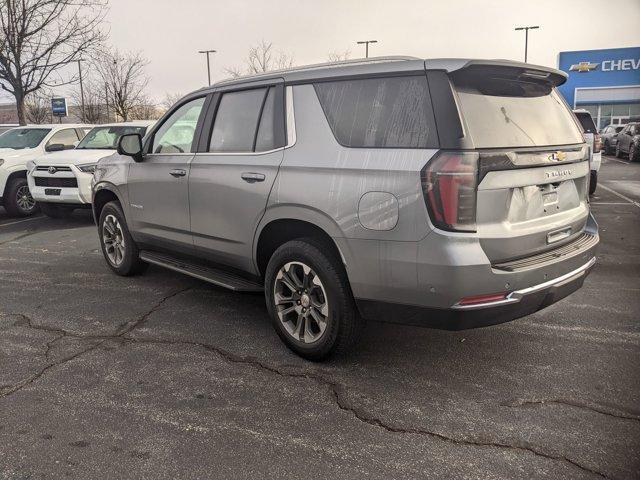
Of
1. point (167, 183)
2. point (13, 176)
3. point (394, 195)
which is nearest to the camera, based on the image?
point (394, 195)

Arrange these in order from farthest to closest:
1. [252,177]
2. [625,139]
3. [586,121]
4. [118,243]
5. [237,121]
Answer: [625,139] → [586,121] → [118,243] → [237,121] → [252,177]

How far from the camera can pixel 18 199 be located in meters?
10.0

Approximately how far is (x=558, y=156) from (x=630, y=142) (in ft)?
67.8

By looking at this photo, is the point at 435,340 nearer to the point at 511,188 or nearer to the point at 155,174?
the point at 511,188

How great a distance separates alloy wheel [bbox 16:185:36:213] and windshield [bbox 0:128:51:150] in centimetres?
94

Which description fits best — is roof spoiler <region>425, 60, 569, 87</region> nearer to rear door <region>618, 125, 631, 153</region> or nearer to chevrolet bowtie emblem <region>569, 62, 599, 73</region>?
rear door <region>618, 125, 631, 153</region>

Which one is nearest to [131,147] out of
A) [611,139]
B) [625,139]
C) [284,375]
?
[284,375]

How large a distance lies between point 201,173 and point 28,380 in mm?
1872

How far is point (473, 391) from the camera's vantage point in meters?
3.16

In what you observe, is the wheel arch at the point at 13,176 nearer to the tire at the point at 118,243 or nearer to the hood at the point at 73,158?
the hood at the point at 73,158

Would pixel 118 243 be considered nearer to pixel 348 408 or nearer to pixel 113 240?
pixel 113 240

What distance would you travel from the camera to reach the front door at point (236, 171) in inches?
145

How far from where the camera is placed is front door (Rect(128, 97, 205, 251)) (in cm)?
447

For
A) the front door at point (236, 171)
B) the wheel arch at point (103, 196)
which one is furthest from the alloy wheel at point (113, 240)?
the front door at point (236, 171)
